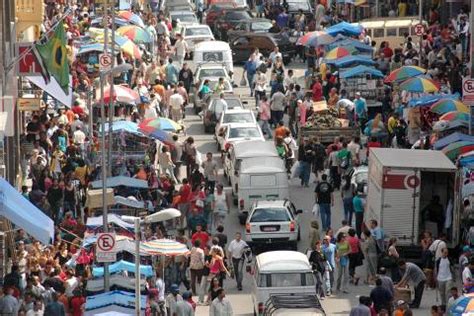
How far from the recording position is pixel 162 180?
50.9 m

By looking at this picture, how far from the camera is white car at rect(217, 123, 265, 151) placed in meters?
55.1

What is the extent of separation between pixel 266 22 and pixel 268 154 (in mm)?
26130

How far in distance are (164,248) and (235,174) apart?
9843mm

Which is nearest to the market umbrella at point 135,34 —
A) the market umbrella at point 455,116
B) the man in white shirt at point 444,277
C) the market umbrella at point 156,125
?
the market umbrella at point 156,125

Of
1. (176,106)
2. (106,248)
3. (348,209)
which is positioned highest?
(106,248)

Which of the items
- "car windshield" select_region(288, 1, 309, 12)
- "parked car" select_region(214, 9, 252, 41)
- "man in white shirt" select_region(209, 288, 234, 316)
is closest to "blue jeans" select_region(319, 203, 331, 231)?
"man in white shirt" select_region(209, 288, 234, 316)

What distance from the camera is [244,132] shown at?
5559 cm

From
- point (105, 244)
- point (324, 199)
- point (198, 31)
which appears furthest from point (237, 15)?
point (105, 244)

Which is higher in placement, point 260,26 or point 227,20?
point 260,26

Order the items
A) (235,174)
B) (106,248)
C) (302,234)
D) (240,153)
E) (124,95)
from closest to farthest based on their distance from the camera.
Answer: (106,248)
(302,234)
(235,174)
(240,153)
(124,95)

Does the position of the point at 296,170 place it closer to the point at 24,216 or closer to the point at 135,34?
the point at 24,216

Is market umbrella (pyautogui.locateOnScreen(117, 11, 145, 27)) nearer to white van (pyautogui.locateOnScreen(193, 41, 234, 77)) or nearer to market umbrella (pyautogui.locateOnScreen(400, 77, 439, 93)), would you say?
white van (pyautogui.locateOnScreen(193, 41, 234, 77))

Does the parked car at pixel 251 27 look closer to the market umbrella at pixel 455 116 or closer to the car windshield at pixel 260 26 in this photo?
the car windshield at pixel 260 26

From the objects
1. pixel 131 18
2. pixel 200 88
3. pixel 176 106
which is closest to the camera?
pixel 176 106
